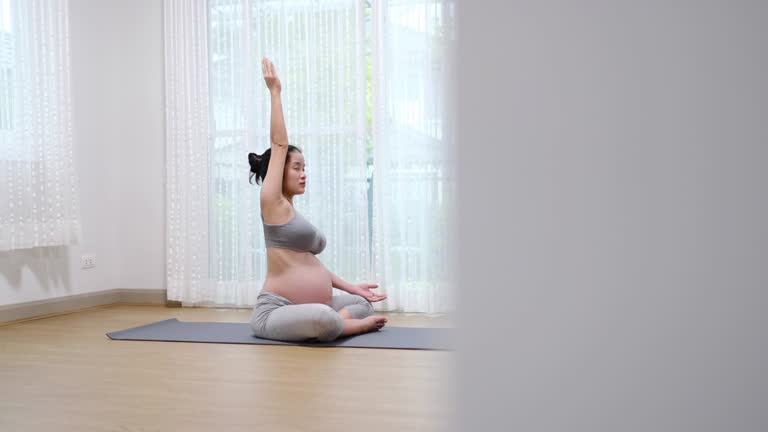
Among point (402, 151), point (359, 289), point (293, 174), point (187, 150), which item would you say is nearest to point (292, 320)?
point (359, 289)

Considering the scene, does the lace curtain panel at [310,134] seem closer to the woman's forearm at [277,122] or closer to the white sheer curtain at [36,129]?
the white sheer curtain at [36,129]

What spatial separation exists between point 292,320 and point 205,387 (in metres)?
0.87

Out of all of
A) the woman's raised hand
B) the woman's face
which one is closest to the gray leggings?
the woman's face

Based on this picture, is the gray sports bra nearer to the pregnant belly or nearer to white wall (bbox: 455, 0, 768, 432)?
the pregnant belly

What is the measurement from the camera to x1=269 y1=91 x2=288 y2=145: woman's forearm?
3156 mm

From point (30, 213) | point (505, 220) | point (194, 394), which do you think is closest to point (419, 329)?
point (194, 394)

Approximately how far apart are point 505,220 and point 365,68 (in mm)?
3993

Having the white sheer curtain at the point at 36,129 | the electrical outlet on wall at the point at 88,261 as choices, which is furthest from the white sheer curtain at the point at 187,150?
the white sheer curtain at the point at 36,129

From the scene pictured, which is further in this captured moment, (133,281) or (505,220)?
(133,281)

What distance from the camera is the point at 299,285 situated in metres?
3.19

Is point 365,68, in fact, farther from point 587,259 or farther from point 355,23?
point 587,259

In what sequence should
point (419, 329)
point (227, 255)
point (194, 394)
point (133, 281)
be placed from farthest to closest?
point (133, 281) < point (227, 255) < point (419, 329) < point (194, 394)

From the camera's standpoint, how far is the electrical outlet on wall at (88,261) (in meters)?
4.46

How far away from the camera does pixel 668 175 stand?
29cm
